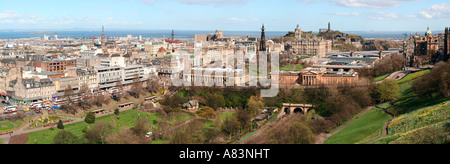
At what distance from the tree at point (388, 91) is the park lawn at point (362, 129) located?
166 inches

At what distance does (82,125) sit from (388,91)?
32596 millimetres

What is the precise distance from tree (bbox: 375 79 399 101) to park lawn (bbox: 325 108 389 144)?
4214 mm

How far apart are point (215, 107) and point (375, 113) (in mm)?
18229

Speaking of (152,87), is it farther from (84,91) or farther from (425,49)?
(425,49)

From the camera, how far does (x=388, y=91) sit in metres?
43.8

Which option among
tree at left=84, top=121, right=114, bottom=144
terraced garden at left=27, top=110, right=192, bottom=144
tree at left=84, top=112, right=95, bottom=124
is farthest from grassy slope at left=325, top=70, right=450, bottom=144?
tree at left=84, top=112, right=95, bottom=124

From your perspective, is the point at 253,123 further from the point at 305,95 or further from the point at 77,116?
the point at 77,116

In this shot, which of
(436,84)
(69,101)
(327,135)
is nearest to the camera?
(327,135)

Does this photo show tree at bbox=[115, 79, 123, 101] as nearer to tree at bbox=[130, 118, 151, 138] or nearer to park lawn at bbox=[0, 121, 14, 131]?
park lawn at bbox=[0, 121, 14, 131]

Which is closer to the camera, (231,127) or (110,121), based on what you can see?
(231,127)

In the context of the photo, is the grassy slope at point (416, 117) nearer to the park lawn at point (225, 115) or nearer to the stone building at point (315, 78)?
the stone building at point (315, 78)

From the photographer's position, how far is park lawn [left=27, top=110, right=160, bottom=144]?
3441cm

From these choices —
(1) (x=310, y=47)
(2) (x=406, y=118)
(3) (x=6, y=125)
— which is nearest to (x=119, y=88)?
(3) (x=6, y=125)
